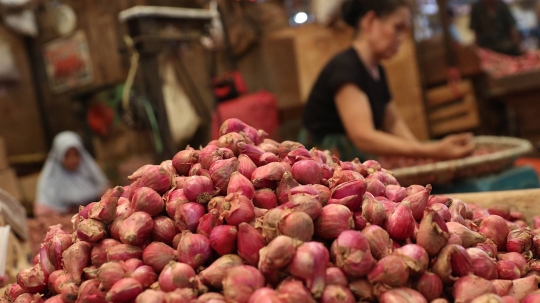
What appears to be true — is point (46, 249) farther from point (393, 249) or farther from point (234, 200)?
point (393, 249)

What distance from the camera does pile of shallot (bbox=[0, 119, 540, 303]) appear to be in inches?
31.6

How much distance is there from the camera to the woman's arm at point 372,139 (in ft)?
8.09

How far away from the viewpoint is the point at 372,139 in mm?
2490

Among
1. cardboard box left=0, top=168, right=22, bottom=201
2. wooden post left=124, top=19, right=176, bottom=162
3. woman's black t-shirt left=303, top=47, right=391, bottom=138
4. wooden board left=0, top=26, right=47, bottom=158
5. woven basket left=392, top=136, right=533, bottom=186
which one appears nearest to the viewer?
woven basket left=392, top=136, right=533, bottom=186

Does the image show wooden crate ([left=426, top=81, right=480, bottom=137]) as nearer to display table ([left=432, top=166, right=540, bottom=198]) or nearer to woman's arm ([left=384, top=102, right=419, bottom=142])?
woman's arm ([left=384, top=102, right=419, bottom=142])

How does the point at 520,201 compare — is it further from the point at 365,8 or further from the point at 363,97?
the point at 365,8

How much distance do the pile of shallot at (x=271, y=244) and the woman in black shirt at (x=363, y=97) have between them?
1.41m

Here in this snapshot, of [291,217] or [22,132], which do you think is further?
[22,132]

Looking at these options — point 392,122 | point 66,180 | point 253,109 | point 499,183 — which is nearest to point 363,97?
point 392,122

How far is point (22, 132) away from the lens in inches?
267

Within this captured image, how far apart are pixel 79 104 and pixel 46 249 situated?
5.73 metres

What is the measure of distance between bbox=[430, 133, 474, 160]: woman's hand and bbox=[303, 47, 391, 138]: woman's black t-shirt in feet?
1.53

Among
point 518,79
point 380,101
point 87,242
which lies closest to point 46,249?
point 87,242

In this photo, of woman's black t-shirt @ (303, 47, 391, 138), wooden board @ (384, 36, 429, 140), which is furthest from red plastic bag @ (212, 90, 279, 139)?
woman's black t-shirt @ (303, 47, 391, 138)
